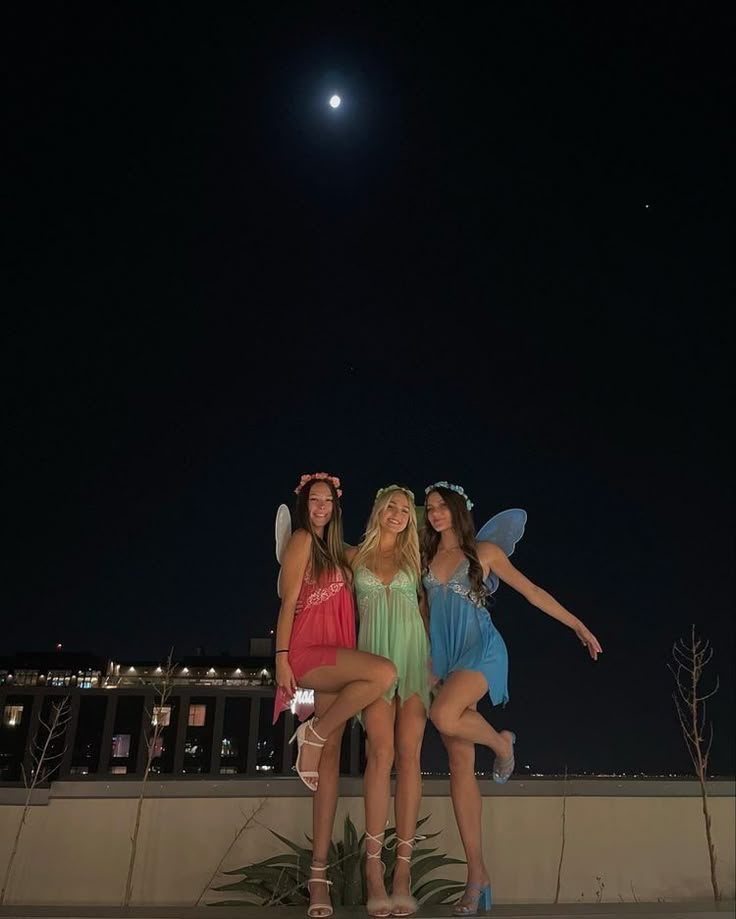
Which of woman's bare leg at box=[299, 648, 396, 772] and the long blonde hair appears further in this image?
the long blonde hair

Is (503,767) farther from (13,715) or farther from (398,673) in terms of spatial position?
(13,715)

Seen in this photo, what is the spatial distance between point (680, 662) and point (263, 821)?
275 centimetres

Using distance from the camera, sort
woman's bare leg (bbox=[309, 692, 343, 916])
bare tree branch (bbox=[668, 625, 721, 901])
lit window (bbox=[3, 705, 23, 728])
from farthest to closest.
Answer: lit window (bbox=[3, 705, 23, 728]) < bare tree branch (bbox=[668, 625, 721, 901]) < woman's bare leg (bbox=[309, 692, 343, 916])

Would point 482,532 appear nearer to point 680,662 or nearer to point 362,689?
point 362,689

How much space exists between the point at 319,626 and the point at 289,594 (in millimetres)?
168

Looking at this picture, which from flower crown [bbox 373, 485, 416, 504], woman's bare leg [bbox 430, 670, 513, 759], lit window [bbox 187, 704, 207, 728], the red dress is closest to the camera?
woman's bare leg [bbox 430, 670, 513, 759]

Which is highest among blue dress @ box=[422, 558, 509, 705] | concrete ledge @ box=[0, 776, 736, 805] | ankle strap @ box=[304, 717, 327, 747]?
blue dress @ box=[422, 558, 509, 705]

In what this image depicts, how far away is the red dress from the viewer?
263 cm

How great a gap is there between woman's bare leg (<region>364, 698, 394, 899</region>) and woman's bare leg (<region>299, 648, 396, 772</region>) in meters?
0.07

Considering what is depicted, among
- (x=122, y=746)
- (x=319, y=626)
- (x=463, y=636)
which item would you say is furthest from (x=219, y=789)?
(x=122, y=746)

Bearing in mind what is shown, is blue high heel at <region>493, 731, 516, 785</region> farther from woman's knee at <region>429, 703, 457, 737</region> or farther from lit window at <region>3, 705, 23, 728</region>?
lit window at <region>3, 705, 23, 728</region>

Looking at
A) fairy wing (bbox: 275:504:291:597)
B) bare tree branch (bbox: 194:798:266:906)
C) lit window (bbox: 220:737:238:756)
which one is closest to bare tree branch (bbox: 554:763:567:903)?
bare tree branch (bbox: 194:798:266:906)

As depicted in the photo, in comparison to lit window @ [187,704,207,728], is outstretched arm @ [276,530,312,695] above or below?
below

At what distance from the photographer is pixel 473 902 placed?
7.86ft
